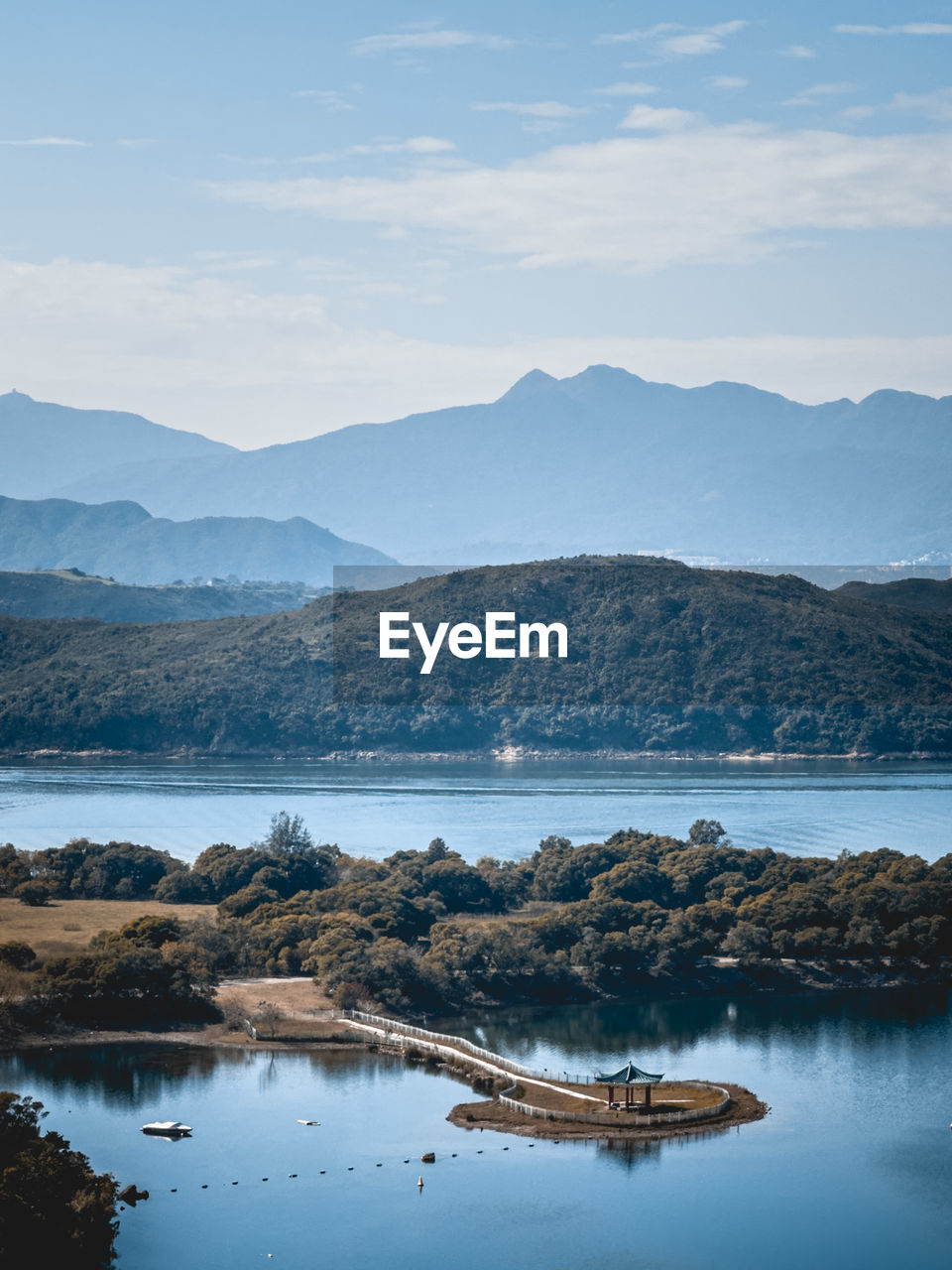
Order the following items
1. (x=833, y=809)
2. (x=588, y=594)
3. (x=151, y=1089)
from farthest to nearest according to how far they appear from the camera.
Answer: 1. (x=588, y=594)
2. (x=833, y=809)
3. (x=151, y=1089)

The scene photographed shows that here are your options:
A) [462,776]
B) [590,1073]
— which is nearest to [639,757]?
[462,776]

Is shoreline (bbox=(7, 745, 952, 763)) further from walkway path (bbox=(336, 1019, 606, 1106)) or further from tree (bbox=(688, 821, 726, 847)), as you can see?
walkway path (bbox=(336, 1019, 606, 1106))

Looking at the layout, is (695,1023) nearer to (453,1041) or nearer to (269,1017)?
(453,1041)

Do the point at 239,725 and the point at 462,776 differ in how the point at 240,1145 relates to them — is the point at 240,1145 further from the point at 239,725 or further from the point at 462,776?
the point at 239,725

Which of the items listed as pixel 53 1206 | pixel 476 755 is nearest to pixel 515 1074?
pixel 53 1206

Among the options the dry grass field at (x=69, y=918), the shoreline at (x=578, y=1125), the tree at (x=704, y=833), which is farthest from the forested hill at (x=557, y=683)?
the shoreline at (x=578, y=1125)

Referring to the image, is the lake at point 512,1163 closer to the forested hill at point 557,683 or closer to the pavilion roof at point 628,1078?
the pavilion roof at point 628,1078
